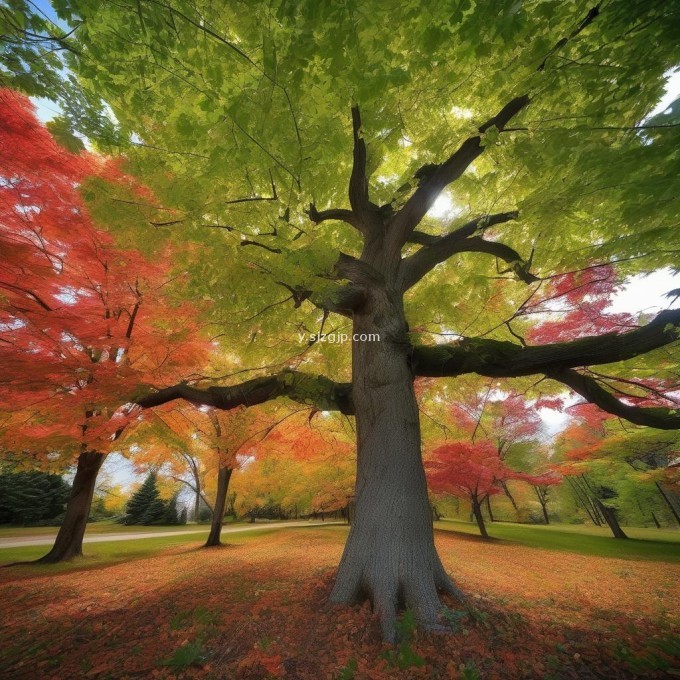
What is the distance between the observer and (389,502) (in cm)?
360

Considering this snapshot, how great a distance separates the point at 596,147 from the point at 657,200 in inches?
25.1

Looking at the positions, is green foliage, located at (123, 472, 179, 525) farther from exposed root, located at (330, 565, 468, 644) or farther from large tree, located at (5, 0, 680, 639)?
exposed root, located at (330, 565, 468, 644)

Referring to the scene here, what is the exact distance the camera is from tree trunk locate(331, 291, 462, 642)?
3314 mm

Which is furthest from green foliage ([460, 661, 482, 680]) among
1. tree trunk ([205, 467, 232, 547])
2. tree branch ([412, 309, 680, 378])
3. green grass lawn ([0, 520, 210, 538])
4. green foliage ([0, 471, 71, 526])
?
green foliage ([0, 471, 71, 526])

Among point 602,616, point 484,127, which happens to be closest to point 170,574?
point 602,616

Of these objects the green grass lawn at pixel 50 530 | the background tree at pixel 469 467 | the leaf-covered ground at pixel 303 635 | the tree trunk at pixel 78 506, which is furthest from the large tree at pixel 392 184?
the green grass lawn at pixel 50 530

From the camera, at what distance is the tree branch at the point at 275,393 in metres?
4.88

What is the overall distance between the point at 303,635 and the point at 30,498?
38197 millimetres

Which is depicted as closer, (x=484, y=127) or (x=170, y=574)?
(x=484, y=127)

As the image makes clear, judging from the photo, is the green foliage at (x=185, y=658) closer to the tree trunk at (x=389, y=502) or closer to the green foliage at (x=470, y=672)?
the tree trunk at (x=389, y=502)

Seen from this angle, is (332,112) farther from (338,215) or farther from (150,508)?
(150,508)

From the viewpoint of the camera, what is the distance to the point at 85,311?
6.69 metres

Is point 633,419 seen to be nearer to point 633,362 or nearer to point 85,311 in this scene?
point 633,362

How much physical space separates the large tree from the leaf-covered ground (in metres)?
0.44
